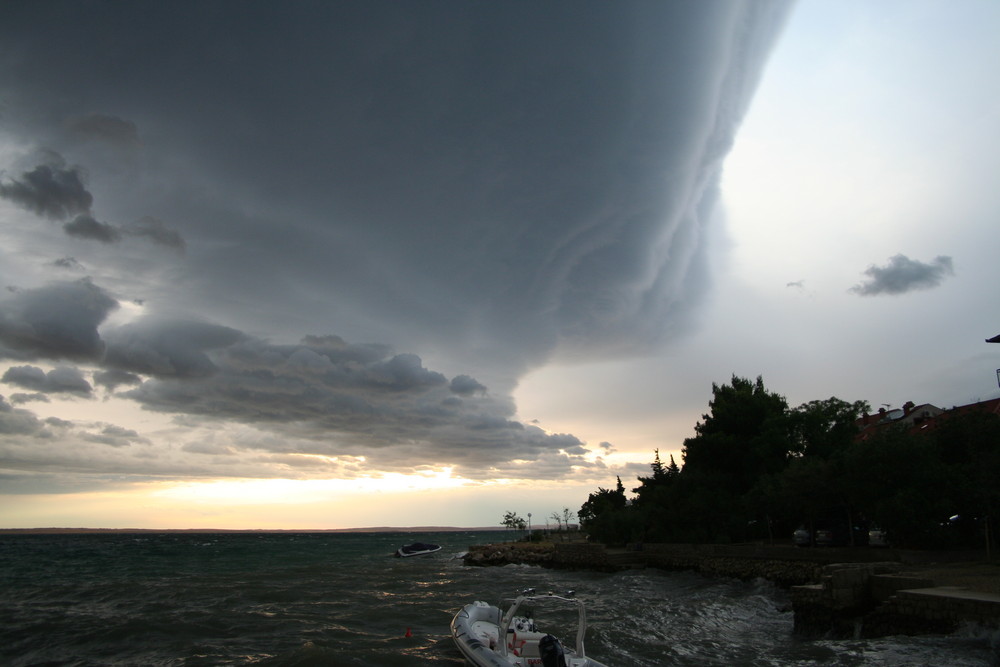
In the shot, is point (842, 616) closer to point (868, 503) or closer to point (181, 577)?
point (868, 503)

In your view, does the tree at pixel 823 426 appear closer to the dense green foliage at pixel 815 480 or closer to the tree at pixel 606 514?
the dense green foliage at pixel 815 480

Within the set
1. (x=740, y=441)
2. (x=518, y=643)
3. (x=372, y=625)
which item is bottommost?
(x=372, y=625)

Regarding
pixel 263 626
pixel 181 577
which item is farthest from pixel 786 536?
pixel 181 577

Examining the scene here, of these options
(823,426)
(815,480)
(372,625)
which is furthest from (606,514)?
(372,625)

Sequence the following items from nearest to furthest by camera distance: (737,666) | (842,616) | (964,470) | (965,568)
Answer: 1. (737,666)
2. (842,616)
3. (965,568)
4. (964,470)

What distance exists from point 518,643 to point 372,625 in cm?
1080

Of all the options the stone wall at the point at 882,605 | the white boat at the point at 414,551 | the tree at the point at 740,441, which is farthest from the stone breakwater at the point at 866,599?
the white boat at the point at 414,551

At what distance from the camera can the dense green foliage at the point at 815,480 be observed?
26469 mm

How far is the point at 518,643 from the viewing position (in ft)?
49.2

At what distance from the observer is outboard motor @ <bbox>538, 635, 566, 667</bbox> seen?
12.7 metres

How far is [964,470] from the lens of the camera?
26891 mm

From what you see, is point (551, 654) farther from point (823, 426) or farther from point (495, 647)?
point (823, 426)

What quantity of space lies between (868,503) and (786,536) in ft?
71.7

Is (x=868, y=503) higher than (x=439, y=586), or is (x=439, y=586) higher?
(x=868, y=503)
